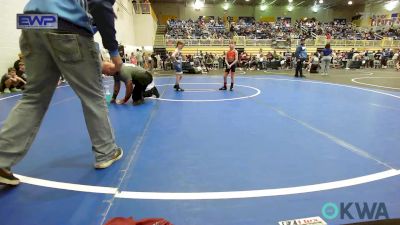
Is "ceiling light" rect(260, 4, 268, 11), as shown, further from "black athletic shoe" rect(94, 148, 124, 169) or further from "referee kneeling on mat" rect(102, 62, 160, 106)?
"black athletic shoe" rect(94, 148, 124, 169)

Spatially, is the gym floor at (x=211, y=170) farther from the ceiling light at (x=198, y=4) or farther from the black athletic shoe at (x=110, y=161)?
the ceiling light at (x=198, y=4)

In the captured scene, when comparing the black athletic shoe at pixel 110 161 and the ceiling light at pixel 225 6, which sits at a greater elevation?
the ceiling light at pixel 225 6

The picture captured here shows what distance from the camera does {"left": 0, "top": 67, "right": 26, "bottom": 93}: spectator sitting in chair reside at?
345 inches

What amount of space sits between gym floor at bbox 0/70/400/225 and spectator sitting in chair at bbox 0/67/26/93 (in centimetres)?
507

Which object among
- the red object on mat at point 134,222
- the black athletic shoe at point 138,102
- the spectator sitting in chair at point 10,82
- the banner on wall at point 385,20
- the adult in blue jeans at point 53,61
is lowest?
the red object on mat at point 134,222

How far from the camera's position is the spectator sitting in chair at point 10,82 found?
877cm

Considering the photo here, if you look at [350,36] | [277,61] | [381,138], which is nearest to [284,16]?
[350,36]

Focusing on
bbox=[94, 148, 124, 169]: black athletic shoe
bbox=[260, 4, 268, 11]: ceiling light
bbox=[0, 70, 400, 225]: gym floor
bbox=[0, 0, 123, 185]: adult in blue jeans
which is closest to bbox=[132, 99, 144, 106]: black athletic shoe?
bbox=[0, 70, 400, 225]: gym floor

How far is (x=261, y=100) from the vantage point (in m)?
7.01

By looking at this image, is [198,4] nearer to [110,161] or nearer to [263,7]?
[263,7]

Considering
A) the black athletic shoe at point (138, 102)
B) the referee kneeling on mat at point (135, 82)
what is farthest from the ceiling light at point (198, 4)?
the black athletic shoe at point (138, 102)

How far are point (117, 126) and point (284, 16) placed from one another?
4370 centimetres

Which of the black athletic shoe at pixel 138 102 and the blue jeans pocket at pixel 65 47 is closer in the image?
the blue jeans pocket at pixel 65 47

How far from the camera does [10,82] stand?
29.2 feet
